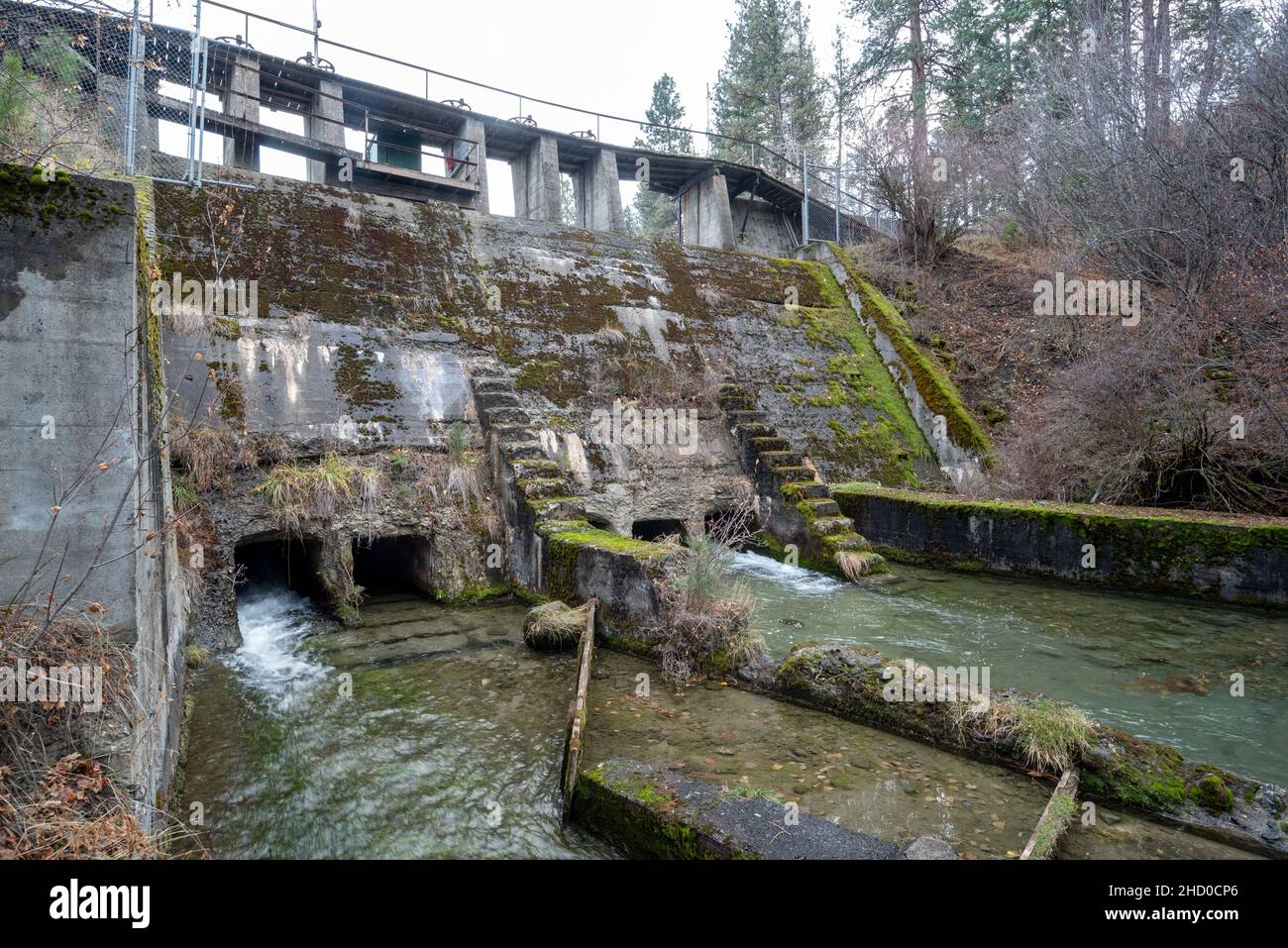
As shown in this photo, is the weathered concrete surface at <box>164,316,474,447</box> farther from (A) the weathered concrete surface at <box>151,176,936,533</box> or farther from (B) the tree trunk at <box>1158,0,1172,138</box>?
(B) the tree trunk at <box>1158,0,1172,138</box>

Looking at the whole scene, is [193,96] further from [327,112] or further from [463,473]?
[327,112]

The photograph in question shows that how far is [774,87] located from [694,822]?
36391 mm

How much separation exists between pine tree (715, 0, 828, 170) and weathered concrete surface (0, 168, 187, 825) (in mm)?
31431

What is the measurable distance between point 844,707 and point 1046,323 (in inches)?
556

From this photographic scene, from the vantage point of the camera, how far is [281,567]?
9383 millimetres

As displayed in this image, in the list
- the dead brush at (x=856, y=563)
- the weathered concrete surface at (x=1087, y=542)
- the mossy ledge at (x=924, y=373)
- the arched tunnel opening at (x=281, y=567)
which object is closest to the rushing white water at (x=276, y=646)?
the arched tunnel opening at (x=281, y=567)

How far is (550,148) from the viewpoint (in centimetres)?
1945

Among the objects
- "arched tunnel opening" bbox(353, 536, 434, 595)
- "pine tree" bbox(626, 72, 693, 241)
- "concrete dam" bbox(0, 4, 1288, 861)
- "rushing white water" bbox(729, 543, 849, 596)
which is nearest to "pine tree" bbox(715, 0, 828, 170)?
"pine tree" bbox(626, 72, 693, 241)

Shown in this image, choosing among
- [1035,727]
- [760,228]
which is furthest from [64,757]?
[760,228]

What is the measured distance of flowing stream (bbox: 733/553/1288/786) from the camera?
502 cm

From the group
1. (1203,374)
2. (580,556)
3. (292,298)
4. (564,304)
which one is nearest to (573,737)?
(580,556)

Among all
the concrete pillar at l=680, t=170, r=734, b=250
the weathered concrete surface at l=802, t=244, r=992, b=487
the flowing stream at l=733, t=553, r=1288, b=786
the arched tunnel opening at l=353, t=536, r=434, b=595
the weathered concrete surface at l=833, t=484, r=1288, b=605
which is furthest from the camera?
the concrete pillar at l=680, t=170, r=734, b=250

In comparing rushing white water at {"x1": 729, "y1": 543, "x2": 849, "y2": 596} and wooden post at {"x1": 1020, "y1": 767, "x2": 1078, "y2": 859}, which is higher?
rushing white water at {"x1": 729, "y1": 543, "x2": 849, "y2": 596}
